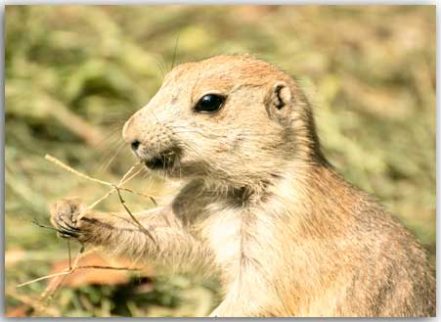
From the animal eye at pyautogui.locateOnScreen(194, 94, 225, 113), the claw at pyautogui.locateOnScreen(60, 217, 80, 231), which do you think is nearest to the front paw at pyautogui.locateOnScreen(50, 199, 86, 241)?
the claw at pyautogui.locateOnScreen(60, 217, 80, 231)

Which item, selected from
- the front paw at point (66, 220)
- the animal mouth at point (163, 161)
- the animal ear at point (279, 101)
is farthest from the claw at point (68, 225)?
the animal ear at point (279, 101)

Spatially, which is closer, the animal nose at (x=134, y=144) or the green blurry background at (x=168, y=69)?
the animal nose at (x=134, y=144)

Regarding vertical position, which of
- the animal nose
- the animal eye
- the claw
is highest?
the animal eye

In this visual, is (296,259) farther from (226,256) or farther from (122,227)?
(122,227)

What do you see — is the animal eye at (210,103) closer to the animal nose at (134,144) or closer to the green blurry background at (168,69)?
the animal nose at (134,144)

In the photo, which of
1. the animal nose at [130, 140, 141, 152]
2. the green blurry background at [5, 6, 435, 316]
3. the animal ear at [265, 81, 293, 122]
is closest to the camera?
the animal nose at [130, 140, 141, 152]

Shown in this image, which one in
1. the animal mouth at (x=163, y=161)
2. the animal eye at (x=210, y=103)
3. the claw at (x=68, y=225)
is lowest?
the claw at (x=68, y=225)

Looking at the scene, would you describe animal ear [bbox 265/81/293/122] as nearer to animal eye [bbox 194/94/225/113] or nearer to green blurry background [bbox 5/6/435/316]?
animal eye [bbox 194/94/225/113]
